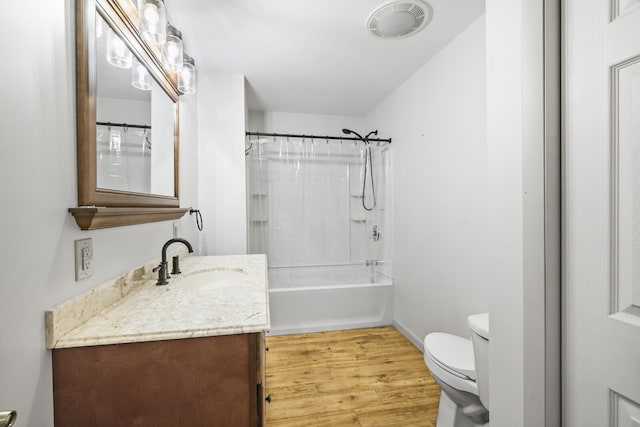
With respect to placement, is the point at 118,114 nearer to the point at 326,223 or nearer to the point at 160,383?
the point at 160,383

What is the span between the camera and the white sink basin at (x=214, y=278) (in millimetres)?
1549

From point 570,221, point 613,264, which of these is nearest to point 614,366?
point 613,264

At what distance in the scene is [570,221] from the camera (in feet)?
2.58

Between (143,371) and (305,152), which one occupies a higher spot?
(305,152)

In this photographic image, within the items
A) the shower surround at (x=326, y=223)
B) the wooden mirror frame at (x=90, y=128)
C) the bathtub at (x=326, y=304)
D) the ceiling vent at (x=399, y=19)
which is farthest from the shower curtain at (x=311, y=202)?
the wooden mirror frame at (x=90, y=128)

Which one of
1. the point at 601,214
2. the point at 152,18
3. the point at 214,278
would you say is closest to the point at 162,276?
the point at 214,278

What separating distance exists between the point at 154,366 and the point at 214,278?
2.99ft

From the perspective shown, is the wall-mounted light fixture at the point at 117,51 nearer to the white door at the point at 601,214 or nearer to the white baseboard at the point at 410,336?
the white door at the point at 601,214

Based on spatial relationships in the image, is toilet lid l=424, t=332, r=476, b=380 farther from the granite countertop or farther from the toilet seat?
the granite countertop

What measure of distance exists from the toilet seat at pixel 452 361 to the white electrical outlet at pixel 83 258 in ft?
5.10

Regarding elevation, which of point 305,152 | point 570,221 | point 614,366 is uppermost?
point 305,152

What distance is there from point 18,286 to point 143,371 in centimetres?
38

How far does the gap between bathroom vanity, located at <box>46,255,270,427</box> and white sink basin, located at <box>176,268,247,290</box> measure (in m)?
0.62

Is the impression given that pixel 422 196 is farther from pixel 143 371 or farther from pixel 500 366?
pixel 143 371
